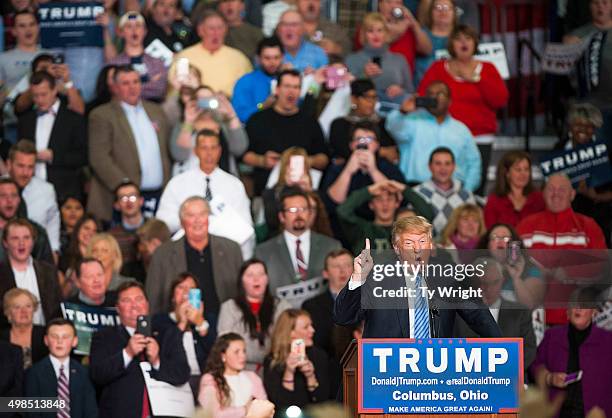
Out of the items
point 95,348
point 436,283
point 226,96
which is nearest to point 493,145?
point 226,96

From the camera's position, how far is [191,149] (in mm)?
11961

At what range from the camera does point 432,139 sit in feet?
40.0

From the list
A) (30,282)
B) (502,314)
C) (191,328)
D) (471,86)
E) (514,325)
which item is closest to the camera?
(502,314)

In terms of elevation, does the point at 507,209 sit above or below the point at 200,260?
above

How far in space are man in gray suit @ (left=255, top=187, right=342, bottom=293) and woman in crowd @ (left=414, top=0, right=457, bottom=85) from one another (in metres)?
3.00

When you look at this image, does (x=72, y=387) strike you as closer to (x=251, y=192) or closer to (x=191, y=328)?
(x=191, y=328)

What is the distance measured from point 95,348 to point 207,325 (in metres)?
0.74

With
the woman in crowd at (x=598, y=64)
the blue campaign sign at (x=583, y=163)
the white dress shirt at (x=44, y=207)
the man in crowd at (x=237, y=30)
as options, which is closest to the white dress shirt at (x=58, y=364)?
the white dress shirt at (x=44, y=207)

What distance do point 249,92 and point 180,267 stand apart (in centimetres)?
254

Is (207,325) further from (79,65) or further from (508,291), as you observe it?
(79,65)

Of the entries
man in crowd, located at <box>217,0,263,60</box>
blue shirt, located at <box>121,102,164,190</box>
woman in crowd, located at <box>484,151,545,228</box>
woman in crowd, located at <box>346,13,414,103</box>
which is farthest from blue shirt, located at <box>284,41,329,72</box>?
woman in crowd, located at <box>484,151,545,228</box>

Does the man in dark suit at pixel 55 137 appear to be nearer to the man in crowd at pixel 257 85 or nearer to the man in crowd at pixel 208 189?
the man in crowd at pixel 208 189

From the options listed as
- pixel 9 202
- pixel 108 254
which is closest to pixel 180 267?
pixel 108 254

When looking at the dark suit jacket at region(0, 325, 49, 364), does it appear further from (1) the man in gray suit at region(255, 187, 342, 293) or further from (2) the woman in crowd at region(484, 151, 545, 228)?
(2) the woman in crowd at region(484, 151, 545, 228)
